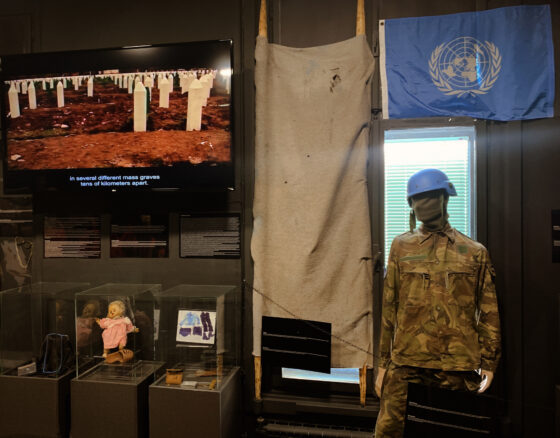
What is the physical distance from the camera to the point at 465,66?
2.36 metres

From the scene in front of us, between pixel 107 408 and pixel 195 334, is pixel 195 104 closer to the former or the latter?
pixel 195 334

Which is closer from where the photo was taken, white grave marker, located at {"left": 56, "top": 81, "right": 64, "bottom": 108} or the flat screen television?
the flat screen television

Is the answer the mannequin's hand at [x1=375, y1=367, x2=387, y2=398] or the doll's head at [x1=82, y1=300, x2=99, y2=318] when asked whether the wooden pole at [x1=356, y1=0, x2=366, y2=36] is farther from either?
the doll's head at [x1=82, y1=300, x2=99, y2=318]

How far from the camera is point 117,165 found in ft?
8.14

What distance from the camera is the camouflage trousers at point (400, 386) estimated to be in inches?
74.6

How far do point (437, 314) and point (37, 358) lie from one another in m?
2.57

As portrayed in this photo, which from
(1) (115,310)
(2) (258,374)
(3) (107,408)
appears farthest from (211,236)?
(3) (107,408)

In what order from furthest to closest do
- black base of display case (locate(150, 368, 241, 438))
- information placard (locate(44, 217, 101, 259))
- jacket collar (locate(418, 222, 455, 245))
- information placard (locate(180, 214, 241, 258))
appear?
information placard (locate(44, 217, 101, 259)) < information placard (locate(180, 214, 241, 258)) < black base of display case (locate(150, 368, 241, 438)) < jacket collar (locate(418, 222, 455, 245))

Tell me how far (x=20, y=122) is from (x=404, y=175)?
2.72 metres

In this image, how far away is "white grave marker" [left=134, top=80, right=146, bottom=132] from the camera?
8.00 feet

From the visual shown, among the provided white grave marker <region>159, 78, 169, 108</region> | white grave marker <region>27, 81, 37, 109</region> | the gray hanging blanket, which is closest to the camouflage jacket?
the gray hanging blanket

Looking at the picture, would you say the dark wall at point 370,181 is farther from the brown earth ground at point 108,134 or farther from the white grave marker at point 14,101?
the white grave marker at point 14,101

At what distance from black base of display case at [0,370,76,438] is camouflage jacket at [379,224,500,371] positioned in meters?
2.08

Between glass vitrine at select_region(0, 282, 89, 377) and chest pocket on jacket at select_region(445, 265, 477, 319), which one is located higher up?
chest pocket on jacket at select_region(445, 265, 477, 319)
